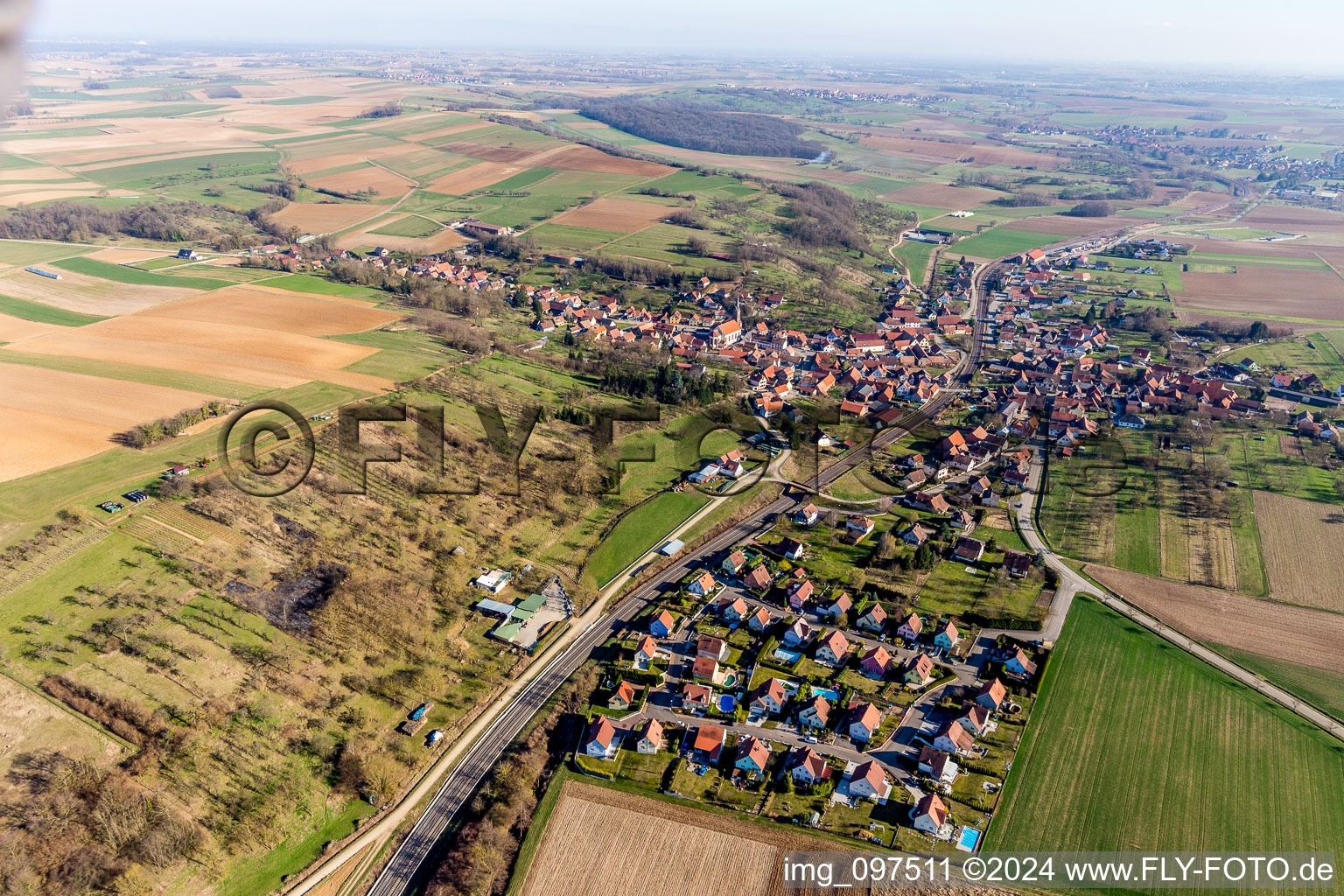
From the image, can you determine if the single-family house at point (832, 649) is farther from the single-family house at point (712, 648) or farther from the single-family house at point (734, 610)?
the single-family house at point (712, 648)

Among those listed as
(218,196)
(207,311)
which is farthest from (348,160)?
(207,311)

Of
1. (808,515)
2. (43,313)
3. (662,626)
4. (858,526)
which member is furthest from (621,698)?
(43,313)

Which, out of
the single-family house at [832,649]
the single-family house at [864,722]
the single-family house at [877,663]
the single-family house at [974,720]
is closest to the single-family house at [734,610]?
the single-family house at [832,649]

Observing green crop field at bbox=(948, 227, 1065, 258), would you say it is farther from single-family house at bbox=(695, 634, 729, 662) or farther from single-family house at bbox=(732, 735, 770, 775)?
single-family house at bbox=(732, 735, 770, 775)

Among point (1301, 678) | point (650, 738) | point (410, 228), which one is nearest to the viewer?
point (650, 738)

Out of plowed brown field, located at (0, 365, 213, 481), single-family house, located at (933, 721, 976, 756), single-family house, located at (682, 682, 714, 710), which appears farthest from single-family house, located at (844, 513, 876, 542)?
plowed brown field, located at (0, 365, 213, 481)

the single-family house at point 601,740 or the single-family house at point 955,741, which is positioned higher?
the single-family house at point 955,741

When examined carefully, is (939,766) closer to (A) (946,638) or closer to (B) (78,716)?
(A) (946,638)
